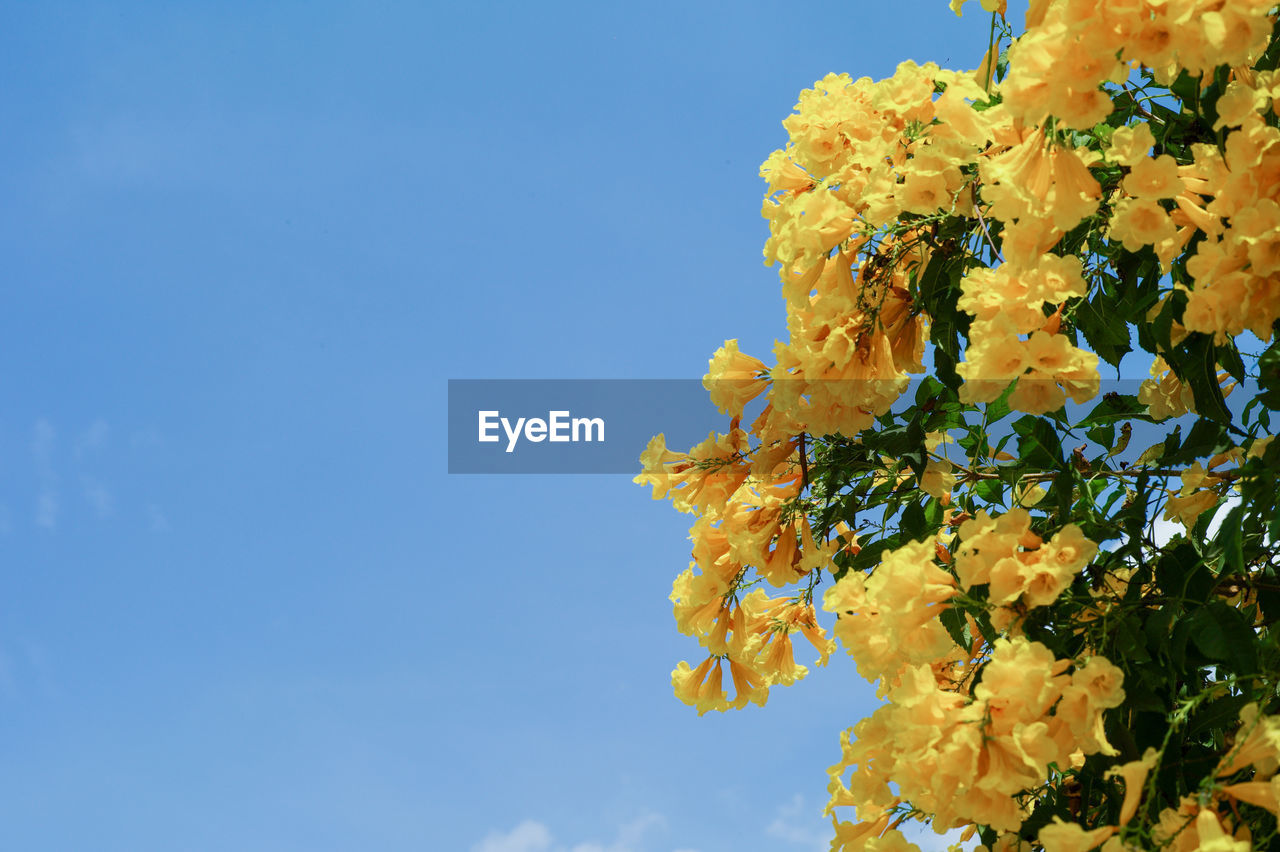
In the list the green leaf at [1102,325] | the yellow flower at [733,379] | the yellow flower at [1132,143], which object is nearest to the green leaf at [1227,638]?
the green leaf at [1102,325]

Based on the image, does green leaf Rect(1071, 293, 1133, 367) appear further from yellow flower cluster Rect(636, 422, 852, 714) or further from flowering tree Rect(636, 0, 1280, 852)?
yellow flower cluster Rect(636, 422, 852, 714)

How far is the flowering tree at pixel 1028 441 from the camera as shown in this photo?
1917 millimetres

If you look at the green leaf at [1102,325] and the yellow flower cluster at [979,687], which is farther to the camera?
the green leaf at [1102,325]

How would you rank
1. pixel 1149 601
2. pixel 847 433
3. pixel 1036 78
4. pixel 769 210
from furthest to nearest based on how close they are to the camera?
pixel 769 210 → pixel 847 433 → pixel 1149 601 → pixel 1036 78

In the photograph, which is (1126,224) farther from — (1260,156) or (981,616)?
(981,616)

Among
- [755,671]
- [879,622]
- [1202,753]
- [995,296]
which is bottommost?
[1202,753]

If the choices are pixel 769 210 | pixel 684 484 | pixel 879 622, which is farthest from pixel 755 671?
pixel 769 210

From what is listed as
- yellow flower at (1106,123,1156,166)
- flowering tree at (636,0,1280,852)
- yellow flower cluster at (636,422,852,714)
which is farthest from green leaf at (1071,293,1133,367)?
Result: yellow flower cluster at (636,422,852,714)

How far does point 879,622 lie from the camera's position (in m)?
2.26

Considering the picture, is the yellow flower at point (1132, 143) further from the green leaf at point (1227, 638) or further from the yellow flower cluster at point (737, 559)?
the yellow flower cluster at point (737, 559)

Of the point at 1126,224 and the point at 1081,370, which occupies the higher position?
the point at 1126,224

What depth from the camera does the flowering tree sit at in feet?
6.29

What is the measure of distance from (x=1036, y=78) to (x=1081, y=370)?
1.90ft

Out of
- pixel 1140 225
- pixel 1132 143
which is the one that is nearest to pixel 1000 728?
pixel 1140 225
